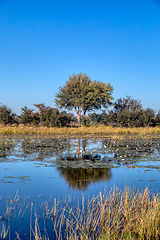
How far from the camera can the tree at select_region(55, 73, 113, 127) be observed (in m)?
56.1

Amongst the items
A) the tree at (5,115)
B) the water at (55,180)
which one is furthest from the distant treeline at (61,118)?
the water at (55,180)

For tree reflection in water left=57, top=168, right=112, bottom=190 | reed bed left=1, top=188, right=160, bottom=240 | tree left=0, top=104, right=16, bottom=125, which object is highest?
tree left=0, top=104, right=16, bottom=125

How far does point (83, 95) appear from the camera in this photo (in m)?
56.0

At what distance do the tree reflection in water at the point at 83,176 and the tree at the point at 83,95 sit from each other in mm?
45373

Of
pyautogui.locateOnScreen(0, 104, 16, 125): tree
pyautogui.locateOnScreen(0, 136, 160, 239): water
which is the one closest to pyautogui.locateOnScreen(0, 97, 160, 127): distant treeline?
pyautogui.locateOnScreen(0, 104, 16, 125): tree

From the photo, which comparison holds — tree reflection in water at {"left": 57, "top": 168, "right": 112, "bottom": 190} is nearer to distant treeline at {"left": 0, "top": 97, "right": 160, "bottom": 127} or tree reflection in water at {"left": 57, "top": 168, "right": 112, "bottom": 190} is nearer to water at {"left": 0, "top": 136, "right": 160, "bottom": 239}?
water at {"left": 0, "top": 136, "right": 160, "bottom": 239}

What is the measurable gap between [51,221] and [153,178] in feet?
16.0

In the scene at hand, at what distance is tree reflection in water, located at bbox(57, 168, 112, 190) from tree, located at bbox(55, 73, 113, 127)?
45373 mm

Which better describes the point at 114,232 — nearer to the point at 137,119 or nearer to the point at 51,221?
the point at 51,221

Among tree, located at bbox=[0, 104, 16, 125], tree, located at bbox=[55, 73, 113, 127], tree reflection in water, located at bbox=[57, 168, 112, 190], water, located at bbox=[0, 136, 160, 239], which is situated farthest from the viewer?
tree, located at bbox=[55, 73, 113, 127]

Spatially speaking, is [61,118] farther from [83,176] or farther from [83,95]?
[83,176]

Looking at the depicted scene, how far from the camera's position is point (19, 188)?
741 centimetres

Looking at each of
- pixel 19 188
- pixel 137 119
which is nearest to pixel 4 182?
pixel 19 188

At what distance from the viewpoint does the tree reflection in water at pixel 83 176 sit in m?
8.00
